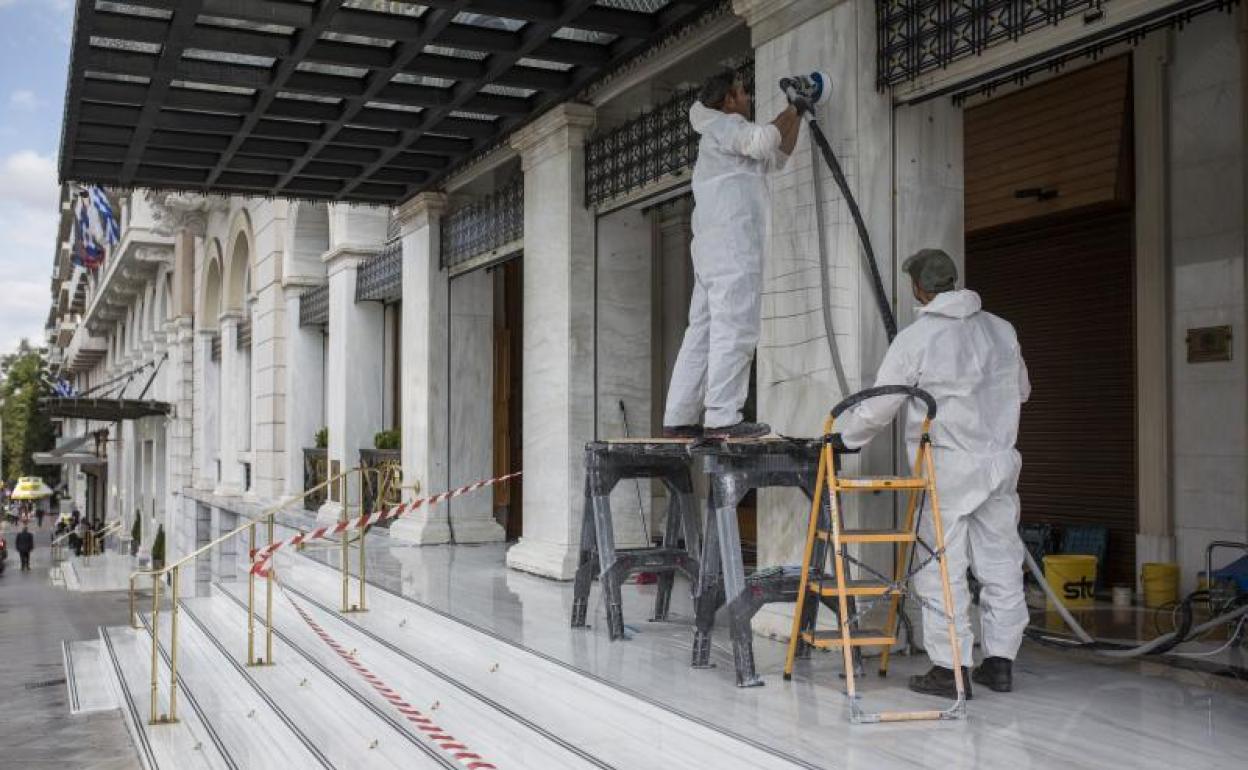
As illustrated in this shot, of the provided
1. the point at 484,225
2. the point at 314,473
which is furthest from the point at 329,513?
the point at 484,225

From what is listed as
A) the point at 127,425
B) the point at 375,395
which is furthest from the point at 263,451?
the point at 127,425

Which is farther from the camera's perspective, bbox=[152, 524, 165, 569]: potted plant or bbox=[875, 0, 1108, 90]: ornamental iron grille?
bbox=[152, 524, 165, 569]: potted plant

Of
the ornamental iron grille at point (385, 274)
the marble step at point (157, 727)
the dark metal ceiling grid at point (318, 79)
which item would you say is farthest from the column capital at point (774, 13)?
the ornamental iron grille at point (385, 274)

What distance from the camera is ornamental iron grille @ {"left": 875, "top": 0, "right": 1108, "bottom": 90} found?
566 cm

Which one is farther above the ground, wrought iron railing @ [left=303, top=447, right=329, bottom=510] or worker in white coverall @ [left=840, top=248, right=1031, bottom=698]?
worker in white coverall @ [left=840, top=248, right=1031, bottom=698]

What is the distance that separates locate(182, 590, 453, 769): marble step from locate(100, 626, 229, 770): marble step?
0.44 meters

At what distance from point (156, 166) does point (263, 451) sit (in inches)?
407

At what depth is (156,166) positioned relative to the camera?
1212 centimetres

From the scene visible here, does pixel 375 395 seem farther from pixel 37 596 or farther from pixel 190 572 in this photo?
pixel 37 596

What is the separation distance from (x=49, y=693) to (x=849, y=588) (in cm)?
1061

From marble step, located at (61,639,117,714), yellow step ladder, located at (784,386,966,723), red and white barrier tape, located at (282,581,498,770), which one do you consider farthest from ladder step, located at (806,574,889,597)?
marble step, located at (61,639,117,714)

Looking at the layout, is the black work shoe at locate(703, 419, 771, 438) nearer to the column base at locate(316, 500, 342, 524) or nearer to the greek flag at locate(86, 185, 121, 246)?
the column base at locate(316, 500, 342, 524)

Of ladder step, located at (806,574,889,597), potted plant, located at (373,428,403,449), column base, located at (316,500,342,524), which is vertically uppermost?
potted plant, located at (373,428,403,449)

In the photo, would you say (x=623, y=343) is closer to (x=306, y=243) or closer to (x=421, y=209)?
(x=421, y=209)
